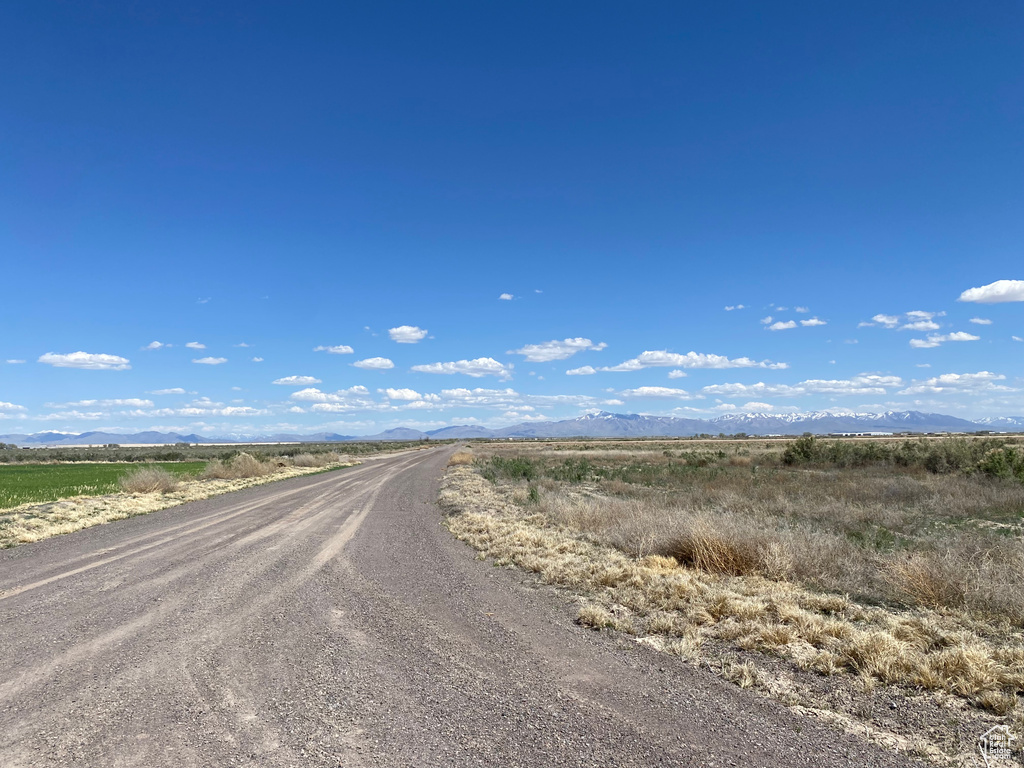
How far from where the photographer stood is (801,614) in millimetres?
7000

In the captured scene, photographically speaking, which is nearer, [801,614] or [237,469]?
[801,614]

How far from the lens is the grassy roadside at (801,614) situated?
192 inches

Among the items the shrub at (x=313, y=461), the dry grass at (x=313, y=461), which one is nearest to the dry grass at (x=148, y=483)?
the dry grass at (x=313, y=461)

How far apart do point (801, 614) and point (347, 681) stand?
570 cm

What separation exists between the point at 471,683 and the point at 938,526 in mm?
16138

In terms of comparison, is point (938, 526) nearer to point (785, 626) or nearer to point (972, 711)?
point (785, 626)

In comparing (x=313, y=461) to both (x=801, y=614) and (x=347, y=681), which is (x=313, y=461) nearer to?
(x=347, y=681)

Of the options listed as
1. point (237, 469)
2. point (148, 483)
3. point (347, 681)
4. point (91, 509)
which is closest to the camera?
point (347, 681)

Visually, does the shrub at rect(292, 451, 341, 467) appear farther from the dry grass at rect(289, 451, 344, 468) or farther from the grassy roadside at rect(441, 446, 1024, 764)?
the grassy roadside at rect(441, 446, 1024, 764)

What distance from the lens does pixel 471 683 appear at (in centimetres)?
554

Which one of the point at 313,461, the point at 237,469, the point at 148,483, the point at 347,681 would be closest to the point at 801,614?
the point at 347,681

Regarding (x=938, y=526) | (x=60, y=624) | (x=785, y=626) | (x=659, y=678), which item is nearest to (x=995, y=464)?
(x=938, y=526)

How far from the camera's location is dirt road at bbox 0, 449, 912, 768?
4254 millimetres

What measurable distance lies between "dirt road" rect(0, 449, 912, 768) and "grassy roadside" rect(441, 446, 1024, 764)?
54 centimetres
